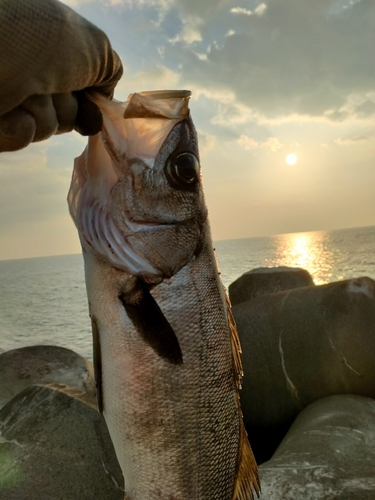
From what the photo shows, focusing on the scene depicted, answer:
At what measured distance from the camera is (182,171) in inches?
110

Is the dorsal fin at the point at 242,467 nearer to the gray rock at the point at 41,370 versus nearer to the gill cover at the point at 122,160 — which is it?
the gill cover at the point at 122,160

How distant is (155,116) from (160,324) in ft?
4.29

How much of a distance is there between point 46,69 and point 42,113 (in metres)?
0.25

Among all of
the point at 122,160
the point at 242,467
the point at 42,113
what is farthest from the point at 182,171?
the point at 242,467

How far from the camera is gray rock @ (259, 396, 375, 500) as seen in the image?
3882mm

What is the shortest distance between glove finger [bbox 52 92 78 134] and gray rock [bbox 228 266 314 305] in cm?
754

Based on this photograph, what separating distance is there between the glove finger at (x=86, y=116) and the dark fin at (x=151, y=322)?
970mm

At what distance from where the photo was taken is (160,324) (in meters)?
2.67

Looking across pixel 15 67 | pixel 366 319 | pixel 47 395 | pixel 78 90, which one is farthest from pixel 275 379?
pixel 15 67

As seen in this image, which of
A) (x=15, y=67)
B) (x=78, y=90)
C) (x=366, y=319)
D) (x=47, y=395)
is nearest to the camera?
(x=15, y=67)

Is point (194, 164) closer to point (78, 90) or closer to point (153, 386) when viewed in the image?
point (78, 90)

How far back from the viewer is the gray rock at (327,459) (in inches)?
153

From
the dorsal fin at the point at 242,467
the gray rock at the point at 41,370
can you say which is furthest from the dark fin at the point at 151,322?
the gray rock at the point at 41,370

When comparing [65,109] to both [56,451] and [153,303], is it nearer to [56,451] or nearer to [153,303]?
[153,303]
